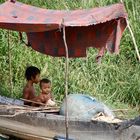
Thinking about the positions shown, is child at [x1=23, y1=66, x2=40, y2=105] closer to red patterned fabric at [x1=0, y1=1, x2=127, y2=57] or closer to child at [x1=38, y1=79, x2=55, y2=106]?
child at [x1=38, y1=79, x2=55, y2=106]

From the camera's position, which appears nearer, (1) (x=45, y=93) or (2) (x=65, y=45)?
(2) (x=65, y=45)

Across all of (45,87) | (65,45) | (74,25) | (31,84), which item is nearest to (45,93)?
(45,87)

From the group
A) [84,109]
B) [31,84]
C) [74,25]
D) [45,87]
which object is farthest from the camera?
[31,84]

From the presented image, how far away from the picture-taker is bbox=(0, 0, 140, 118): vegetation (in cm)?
889

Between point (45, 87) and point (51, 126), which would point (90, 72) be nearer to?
point (45, 87)

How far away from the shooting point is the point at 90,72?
9242mm

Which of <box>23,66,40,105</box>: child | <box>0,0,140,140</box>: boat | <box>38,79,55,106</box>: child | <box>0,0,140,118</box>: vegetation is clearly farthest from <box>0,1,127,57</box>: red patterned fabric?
<box>0,0,140,118</box>: vegetation

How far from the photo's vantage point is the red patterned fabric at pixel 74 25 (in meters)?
5.72

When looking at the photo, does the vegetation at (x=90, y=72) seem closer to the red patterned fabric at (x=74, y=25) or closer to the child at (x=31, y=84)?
the child at (x=31, y=84)

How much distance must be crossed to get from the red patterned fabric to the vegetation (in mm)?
2069

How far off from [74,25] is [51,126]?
1332 millimetres

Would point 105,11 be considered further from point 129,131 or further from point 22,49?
point 22,49

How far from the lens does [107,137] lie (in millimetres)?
5902

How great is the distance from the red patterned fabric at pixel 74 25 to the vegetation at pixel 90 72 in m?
2.07
